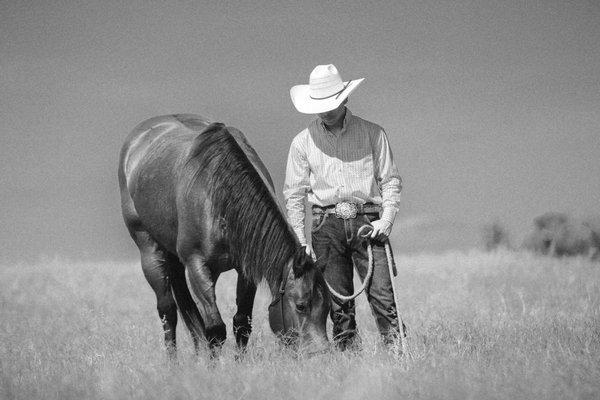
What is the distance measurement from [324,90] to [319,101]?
0.30ft

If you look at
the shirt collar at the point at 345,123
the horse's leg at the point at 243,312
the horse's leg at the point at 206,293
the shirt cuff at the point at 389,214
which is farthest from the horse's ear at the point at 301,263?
the horse's leg at the point at 243,312

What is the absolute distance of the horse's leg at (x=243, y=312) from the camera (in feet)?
22.5

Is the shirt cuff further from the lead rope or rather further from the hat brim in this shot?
the hat brim

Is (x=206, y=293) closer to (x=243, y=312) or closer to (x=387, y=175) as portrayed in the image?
(x=243, y=312)

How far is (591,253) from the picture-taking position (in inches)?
598

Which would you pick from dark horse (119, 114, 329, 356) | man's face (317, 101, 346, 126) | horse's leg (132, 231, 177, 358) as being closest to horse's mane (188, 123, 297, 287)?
dark horse (119, 114, 329, 356)

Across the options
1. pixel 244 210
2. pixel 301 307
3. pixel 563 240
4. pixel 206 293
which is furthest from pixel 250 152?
pixel 563 240

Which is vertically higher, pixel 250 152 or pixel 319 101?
pixel 319 101

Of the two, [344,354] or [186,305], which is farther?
[186,305]

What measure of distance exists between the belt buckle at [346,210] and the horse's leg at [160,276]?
2.73 m

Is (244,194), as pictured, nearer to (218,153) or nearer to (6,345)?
(218,153)

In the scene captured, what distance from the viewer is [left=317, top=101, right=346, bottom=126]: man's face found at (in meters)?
5.79

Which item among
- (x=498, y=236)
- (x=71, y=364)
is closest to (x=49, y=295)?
(x=71, y=364)

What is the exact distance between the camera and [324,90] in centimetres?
580
